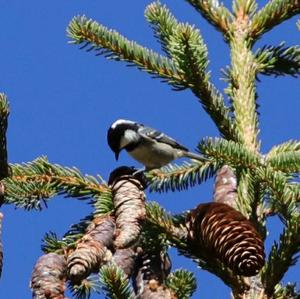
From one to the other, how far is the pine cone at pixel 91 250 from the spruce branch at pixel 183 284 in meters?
0.19

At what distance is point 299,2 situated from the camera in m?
3.17

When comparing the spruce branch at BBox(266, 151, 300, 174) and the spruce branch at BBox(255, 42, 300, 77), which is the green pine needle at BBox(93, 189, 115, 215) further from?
the spruce branch at BBox(255, 42, 300, 77)

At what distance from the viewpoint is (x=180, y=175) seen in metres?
3.12

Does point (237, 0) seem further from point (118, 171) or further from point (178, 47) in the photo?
point (118, 171)


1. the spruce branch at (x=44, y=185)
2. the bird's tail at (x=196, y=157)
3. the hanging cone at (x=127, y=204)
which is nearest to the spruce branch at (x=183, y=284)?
the hanging cone at (x=127, y=204)

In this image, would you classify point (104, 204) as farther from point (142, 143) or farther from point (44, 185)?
point (142, 143)

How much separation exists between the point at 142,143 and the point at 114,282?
2806 millimetres

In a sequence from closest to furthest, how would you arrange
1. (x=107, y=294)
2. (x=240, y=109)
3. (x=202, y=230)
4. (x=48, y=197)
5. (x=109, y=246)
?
1. (x=107, y=294)
2. (x=109, y=246)
3. (x=202, y=230)
4. (x=48, y=197)
5. (x=240, y=109)

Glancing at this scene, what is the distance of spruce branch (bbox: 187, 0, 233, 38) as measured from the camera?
10.7ft

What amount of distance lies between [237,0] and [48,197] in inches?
46.4

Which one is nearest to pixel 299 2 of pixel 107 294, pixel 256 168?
pixel 256 168

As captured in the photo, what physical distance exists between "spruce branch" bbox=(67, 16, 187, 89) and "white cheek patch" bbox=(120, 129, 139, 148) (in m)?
1.34

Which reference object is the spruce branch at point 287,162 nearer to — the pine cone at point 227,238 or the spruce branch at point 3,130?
the pine cone at point 227,238

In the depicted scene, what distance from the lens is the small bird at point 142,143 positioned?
4250 mm
